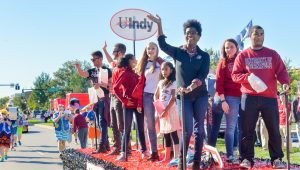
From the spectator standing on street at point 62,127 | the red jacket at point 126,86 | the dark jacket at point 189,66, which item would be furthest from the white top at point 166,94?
the spectator standing on street at point 62,127

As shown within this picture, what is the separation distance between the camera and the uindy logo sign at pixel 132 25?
891 cm

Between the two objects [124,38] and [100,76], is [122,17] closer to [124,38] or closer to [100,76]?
[124,38]

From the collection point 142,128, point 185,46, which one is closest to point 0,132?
point 142,128

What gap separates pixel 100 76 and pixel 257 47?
3459 millimetres

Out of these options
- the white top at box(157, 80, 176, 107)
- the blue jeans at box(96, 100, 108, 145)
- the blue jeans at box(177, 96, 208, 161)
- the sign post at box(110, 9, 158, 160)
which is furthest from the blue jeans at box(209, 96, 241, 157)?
the sign post at box(110, 9, 158, 160)

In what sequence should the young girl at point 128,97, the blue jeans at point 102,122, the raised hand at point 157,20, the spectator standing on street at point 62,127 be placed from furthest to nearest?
the spectator standing on street at point 62,127 < the blue jeans at point 102,122 < the young girl at point 128,97 < the raised hand at point 157,20

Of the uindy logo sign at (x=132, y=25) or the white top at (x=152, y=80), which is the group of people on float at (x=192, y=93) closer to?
the white top at (x=152, y=80)

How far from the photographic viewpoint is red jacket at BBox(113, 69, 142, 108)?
21.7ft

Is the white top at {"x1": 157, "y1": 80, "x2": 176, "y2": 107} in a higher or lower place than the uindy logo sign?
lower

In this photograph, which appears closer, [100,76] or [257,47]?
[257,47]

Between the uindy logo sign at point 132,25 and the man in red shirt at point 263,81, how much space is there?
13.5 ft

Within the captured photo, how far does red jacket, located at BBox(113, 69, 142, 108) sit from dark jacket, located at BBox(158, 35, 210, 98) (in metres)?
1.54

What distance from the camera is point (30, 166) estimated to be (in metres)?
13.2

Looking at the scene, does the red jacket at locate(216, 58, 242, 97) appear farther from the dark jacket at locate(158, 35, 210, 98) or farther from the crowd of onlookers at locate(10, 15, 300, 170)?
the dark jacket at locate(158, 35, 210, 98)
